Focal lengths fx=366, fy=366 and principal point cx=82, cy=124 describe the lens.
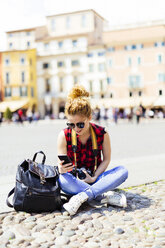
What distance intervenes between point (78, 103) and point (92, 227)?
1.28 meters

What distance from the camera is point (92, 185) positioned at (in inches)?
159

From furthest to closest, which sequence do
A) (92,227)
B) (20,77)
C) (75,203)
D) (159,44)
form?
1. (20,77)
2. (159,44)
3. (75,203)
4. (92,227)

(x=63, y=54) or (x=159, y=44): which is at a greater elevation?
(x=159, y=44)

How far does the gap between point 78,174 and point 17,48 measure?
58.8m

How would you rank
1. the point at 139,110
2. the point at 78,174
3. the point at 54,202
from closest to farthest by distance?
the point at 54,202, the point at 78,174, the point at 139,110

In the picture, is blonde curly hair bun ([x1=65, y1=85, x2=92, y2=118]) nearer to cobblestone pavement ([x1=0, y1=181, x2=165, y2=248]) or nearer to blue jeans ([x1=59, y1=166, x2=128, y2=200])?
blue jeans ([x1=59, y1=166, x2=128, y2=200])

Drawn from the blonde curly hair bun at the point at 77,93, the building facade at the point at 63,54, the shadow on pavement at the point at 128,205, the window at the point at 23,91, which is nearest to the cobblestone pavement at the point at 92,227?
the shadow on pavement at the point at 128,205

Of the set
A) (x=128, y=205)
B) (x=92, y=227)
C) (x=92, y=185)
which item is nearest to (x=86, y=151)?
(x=92, y=185)

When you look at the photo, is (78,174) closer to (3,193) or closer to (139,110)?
(3,193)

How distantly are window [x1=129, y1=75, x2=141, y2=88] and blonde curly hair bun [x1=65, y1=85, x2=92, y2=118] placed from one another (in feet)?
162

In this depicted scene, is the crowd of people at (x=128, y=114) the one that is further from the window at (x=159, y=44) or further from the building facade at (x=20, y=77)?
the building facade at (x=20, y=77)

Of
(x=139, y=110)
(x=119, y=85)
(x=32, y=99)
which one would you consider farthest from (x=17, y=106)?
(x=139, y=110)

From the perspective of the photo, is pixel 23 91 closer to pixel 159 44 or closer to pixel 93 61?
pixel 93 61

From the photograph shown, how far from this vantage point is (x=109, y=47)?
53344 mm
